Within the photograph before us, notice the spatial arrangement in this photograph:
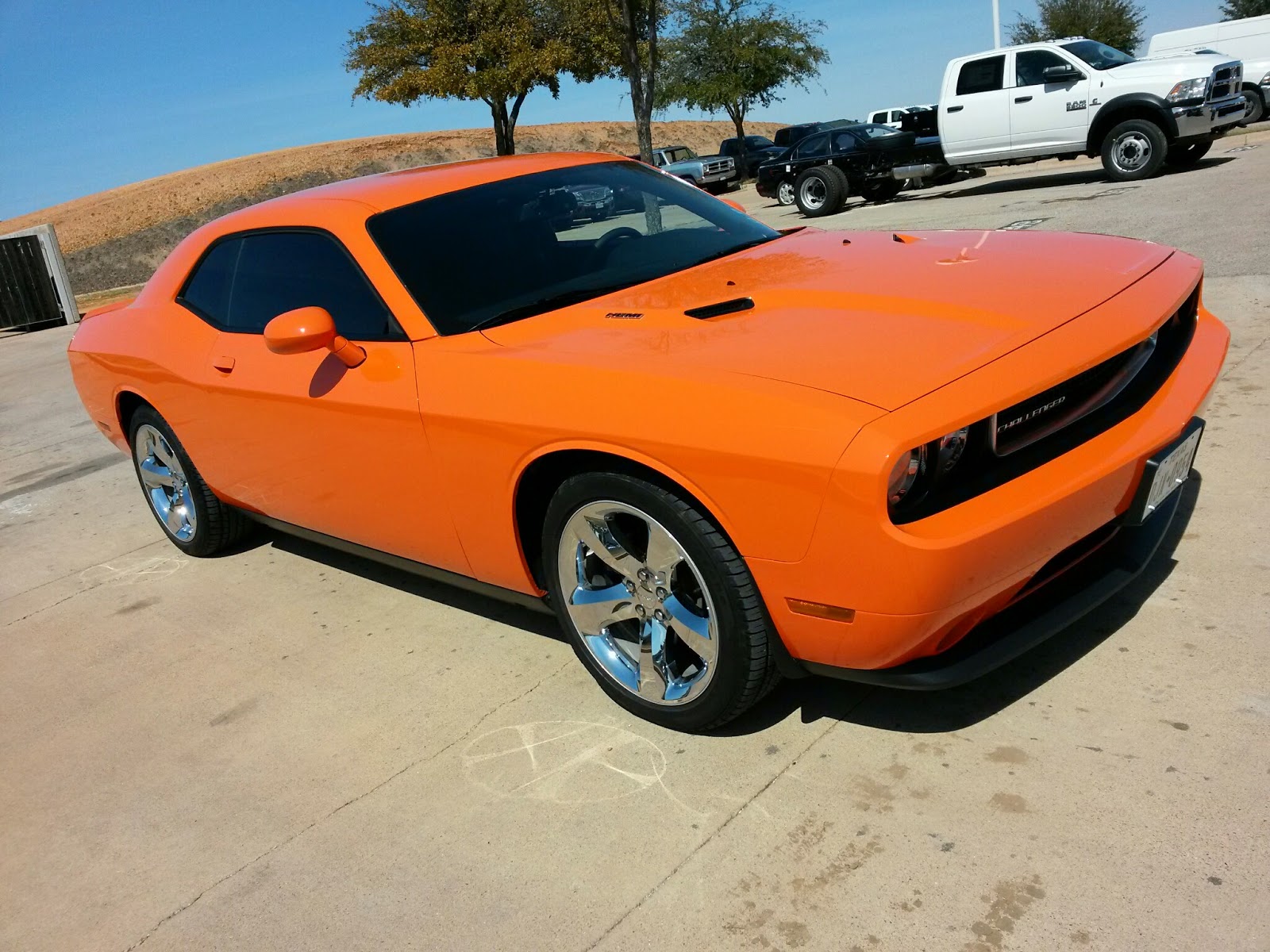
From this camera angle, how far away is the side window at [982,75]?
46.4ft

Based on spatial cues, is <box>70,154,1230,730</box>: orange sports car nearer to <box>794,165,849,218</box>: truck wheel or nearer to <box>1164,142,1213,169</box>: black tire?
<box>1164,142,1213,169</box>: black tire

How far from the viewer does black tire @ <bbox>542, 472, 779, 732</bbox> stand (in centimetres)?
243

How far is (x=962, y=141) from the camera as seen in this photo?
580 inches

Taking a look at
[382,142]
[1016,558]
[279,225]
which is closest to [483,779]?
[1016,558]

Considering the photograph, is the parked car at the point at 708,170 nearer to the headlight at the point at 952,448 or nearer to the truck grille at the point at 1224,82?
the truck grille at the point at 1224,82

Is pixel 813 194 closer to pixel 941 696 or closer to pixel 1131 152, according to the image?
pixel 1131 152

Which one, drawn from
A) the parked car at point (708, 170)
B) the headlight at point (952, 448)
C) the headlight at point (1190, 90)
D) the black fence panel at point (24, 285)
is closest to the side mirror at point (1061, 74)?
the headlight at point (1190, 90)

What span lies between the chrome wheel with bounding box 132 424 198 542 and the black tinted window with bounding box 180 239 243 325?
0.70 metres

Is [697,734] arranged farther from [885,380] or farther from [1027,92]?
[1027,92]

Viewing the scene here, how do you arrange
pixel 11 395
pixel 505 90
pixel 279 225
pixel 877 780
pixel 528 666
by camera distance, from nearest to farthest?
pixel 877 780 → pixel 528 666 → pixel 279 225 → pixel 11 395 → pixel 505 90

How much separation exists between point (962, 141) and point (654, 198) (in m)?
12.1

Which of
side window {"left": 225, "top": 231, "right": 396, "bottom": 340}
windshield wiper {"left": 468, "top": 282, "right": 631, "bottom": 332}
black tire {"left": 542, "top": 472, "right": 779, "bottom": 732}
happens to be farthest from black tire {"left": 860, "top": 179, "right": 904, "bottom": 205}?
black tire {"left": 542, "top": 472, "right": 779, "bottom": 732}

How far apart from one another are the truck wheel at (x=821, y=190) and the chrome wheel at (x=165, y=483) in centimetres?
1286

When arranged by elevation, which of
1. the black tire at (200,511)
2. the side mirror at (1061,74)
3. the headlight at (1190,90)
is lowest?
the black tire at (200,511)
